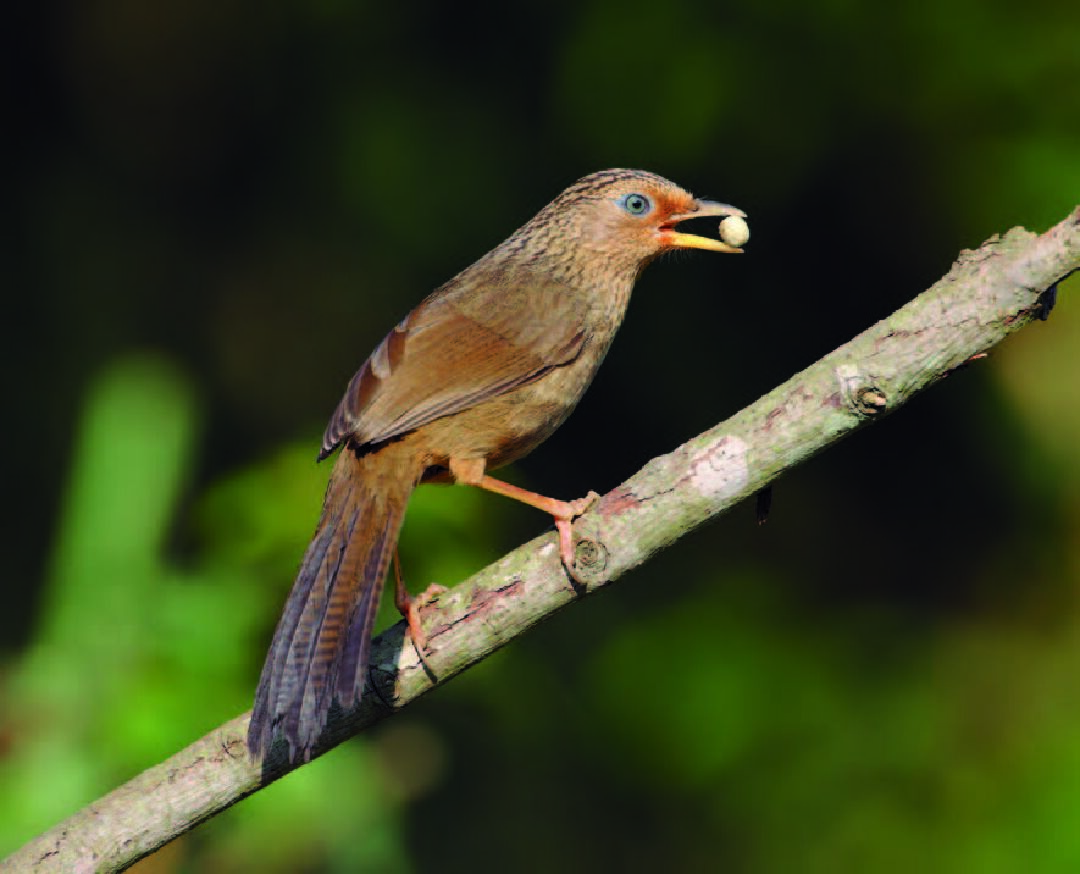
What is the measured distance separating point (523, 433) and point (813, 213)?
2.46m

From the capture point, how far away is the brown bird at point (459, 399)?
315cm

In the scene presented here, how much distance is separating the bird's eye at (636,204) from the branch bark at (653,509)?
1.45 meters

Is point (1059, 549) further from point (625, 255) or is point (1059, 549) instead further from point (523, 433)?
point (523, 433)

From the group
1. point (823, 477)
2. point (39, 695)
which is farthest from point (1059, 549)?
point (39, 695)

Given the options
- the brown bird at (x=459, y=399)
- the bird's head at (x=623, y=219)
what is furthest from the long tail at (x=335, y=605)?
the bird's head at (x=623, y=219)

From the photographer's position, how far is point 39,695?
393 centimetres

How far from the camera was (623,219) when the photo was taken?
434 centimetres

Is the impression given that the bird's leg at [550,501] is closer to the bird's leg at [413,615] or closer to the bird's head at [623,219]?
the bird's leg at [413,615]

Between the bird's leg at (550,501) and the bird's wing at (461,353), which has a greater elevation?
the bird's wing at (461,353)

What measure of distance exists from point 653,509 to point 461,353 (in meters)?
0.98

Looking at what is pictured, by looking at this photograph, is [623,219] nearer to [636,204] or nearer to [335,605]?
[636,204]

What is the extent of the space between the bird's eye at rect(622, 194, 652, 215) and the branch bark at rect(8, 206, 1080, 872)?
4.76 ft

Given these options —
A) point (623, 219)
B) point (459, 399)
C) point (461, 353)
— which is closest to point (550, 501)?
point (459, 399)

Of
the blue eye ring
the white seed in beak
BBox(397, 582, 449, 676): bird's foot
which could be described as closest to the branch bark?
BBox(397, 582, 449, 676): bird's foot
